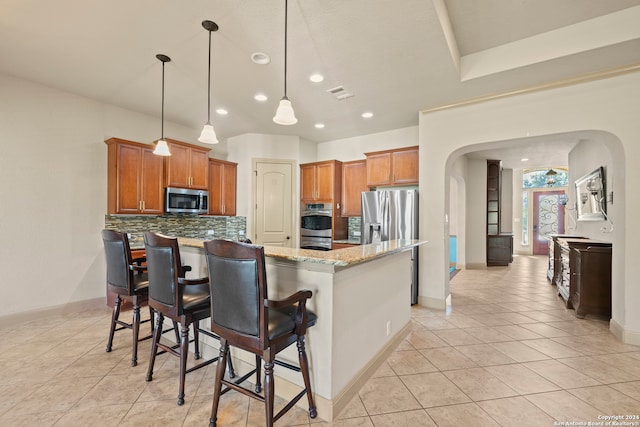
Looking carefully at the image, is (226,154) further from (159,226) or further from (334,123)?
(334,123)

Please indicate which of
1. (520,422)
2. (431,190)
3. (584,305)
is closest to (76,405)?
(520,422)

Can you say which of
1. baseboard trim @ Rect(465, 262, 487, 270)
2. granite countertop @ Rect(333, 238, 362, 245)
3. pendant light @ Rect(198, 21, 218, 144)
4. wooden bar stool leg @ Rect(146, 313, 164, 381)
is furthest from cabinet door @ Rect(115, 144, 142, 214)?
baseboard trim @ Rect(465, 262, 487, 270)

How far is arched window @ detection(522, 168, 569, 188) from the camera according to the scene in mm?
9516

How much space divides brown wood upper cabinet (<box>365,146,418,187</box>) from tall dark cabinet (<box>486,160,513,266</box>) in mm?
4243

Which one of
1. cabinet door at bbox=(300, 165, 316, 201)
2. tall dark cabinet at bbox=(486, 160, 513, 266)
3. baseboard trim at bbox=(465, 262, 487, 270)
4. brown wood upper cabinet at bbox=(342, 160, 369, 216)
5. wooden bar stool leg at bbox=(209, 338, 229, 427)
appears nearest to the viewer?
wooden bar stool leg at bbox=(209, 338, 229, 427)

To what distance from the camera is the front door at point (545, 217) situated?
966 centimetres

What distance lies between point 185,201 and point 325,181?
2.50m

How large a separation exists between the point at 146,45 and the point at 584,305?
19.2ft

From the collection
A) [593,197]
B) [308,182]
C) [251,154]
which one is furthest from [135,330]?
[593,197]

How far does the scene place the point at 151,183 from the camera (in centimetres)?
418

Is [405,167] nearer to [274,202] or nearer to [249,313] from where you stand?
[274,202]

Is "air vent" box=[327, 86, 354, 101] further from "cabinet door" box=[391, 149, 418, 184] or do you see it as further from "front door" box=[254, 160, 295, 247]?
"front door" box=[254, 160, 295, 247]

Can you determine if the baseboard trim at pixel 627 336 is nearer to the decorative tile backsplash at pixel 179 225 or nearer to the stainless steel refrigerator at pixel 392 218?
the stainless steel refrigerator at pixel 392 218

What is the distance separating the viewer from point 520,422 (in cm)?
178
